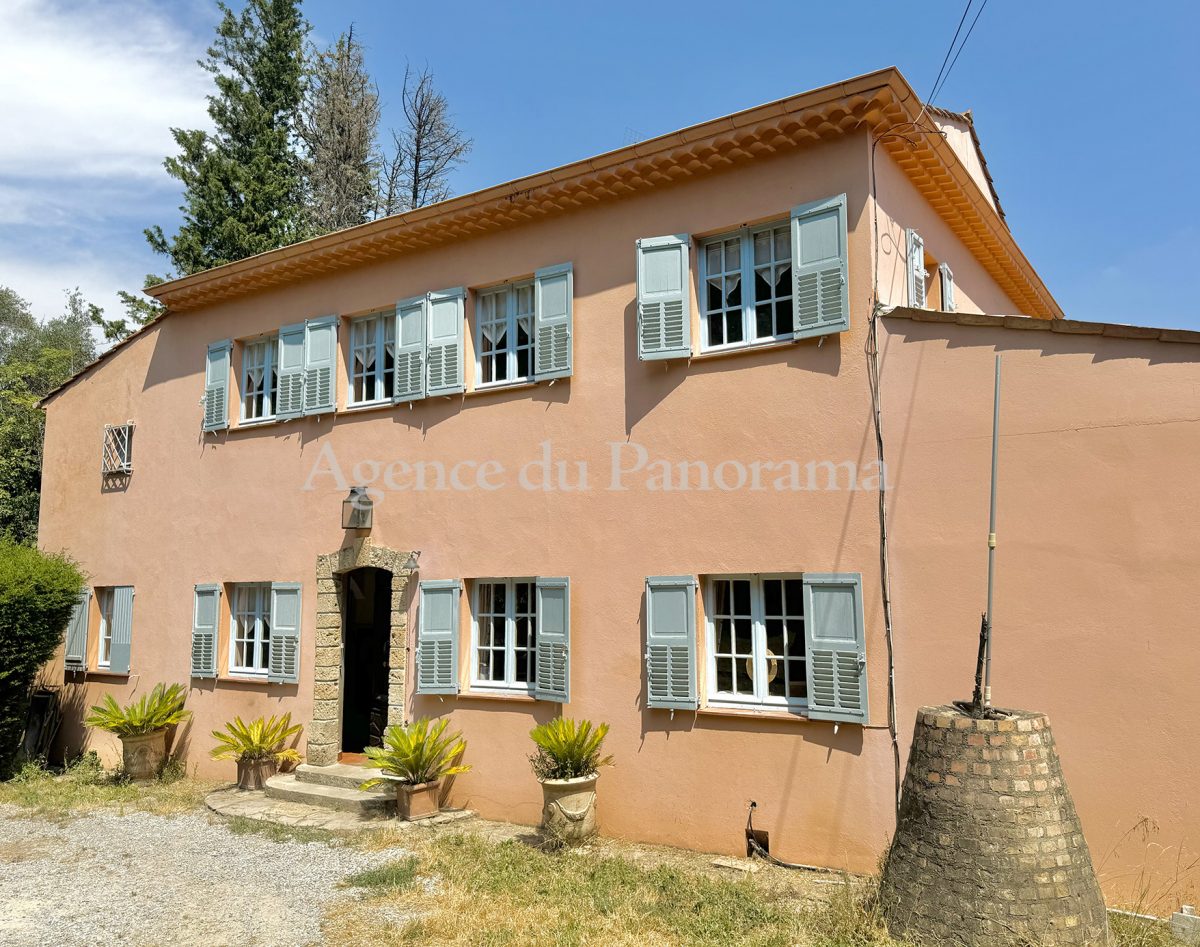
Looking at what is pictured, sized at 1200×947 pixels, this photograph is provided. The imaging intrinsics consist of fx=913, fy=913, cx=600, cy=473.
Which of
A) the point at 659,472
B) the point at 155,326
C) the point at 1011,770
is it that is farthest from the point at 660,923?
the point at 155,326

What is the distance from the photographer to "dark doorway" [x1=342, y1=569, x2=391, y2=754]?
1116cm

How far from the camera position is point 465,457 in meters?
9.56

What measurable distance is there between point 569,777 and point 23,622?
7.85 m

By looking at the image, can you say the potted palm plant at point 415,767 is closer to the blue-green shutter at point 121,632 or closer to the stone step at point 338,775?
the stone step at point 338,775

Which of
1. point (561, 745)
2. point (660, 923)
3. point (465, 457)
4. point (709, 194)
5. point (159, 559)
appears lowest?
point (660, 923)

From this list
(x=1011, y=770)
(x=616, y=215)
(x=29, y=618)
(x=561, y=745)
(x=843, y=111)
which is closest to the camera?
(x=1011, y=770)

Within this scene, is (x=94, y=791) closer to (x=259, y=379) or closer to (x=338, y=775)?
(x=338, y=775)

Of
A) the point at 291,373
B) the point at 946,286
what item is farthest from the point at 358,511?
the point at 946,286

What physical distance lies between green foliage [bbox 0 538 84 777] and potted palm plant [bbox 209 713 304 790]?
317 centimetres

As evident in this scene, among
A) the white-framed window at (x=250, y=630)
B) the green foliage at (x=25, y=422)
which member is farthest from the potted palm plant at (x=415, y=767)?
the green foliage at (x=25, y=422)

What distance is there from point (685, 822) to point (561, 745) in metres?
1.22

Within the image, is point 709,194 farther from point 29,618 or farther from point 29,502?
point 29,502

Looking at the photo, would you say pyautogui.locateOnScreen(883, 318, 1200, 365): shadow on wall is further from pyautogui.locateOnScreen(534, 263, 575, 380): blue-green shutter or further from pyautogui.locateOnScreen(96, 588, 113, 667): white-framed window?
pyautogui.locateOnScreen(96, 588, 113, 667): white-framed window

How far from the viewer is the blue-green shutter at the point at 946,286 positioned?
29.6 feet
